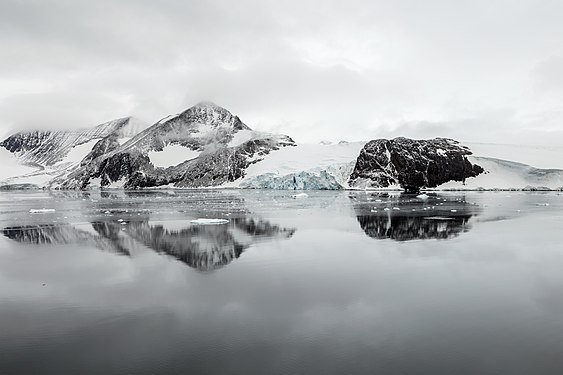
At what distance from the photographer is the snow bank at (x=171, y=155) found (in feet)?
379

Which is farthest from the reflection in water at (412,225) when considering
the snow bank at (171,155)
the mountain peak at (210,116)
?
the mountain peak at (210,116)

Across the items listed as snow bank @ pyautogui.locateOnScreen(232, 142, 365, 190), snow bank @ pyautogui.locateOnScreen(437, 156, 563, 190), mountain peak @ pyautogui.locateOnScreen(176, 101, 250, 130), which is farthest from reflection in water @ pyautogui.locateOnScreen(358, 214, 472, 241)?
mountain peak @ pyautogui.locateOnScreen(176, 101, 250, 130)

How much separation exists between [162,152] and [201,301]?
386ft

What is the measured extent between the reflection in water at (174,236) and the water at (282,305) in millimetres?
181

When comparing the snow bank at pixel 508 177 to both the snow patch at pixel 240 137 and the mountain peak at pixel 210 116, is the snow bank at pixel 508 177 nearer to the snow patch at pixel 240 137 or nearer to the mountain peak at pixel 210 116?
the snow patch at pixel 240 137

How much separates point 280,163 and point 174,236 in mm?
80729

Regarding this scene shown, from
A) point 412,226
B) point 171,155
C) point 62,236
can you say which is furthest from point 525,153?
point 62,236

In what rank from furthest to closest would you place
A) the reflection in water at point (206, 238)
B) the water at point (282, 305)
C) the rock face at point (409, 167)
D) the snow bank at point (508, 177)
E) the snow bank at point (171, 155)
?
the snow bank at point (171, 155) → the rock face at point (409, 167) → the snow bank at point (508, 177) → the reflection in water at point (206, 238) → the water at point (282, 305)

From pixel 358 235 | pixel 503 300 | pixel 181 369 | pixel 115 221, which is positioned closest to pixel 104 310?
pixel 181 369

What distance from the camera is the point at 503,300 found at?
943 centimetres

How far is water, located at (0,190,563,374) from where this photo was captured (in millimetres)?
6426

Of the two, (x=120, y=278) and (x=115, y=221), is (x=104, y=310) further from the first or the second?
(x=115, y=221)

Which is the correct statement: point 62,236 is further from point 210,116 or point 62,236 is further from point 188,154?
point 210,116

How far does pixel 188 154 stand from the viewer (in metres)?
121
